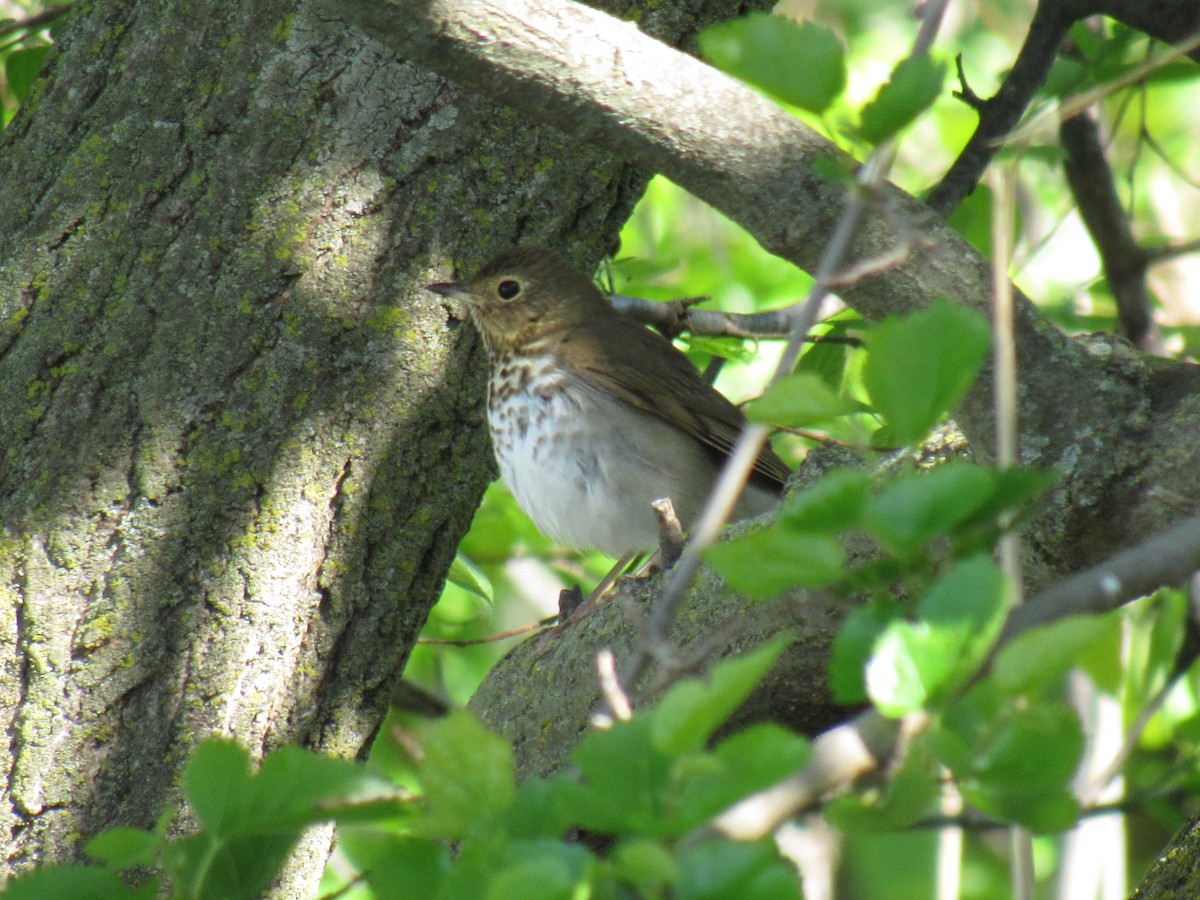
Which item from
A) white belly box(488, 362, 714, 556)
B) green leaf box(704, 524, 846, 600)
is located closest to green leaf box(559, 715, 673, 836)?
green leaf box(704, 524, 846, 600)

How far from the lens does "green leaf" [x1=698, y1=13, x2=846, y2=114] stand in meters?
1.13

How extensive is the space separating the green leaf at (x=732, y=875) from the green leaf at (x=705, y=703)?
0.08 m

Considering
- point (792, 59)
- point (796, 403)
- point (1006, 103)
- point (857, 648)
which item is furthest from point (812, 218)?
point (1006, 103)

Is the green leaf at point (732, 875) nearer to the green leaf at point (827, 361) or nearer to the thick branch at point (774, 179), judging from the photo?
the thick branch at point (774, 179)

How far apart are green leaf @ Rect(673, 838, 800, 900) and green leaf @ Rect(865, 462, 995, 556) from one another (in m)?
0.25

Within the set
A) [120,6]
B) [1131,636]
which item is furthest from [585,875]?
[1131,636]

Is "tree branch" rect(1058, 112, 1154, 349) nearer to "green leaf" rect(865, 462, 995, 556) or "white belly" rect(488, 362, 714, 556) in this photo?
"white belly" rect(488, 362, 714, 556)

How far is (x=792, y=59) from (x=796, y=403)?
0.32 metres

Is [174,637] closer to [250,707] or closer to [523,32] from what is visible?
[250,707]

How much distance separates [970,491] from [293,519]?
74.4 inches

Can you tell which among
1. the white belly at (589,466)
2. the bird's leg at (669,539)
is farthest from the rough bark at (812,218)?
the white belly at (589,466)

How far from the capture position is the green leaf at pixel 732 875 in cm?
92

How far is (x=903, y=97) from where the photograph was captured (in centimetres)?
111

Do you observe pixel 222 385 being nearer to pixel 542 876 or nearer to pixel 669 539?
pixel 669 539
